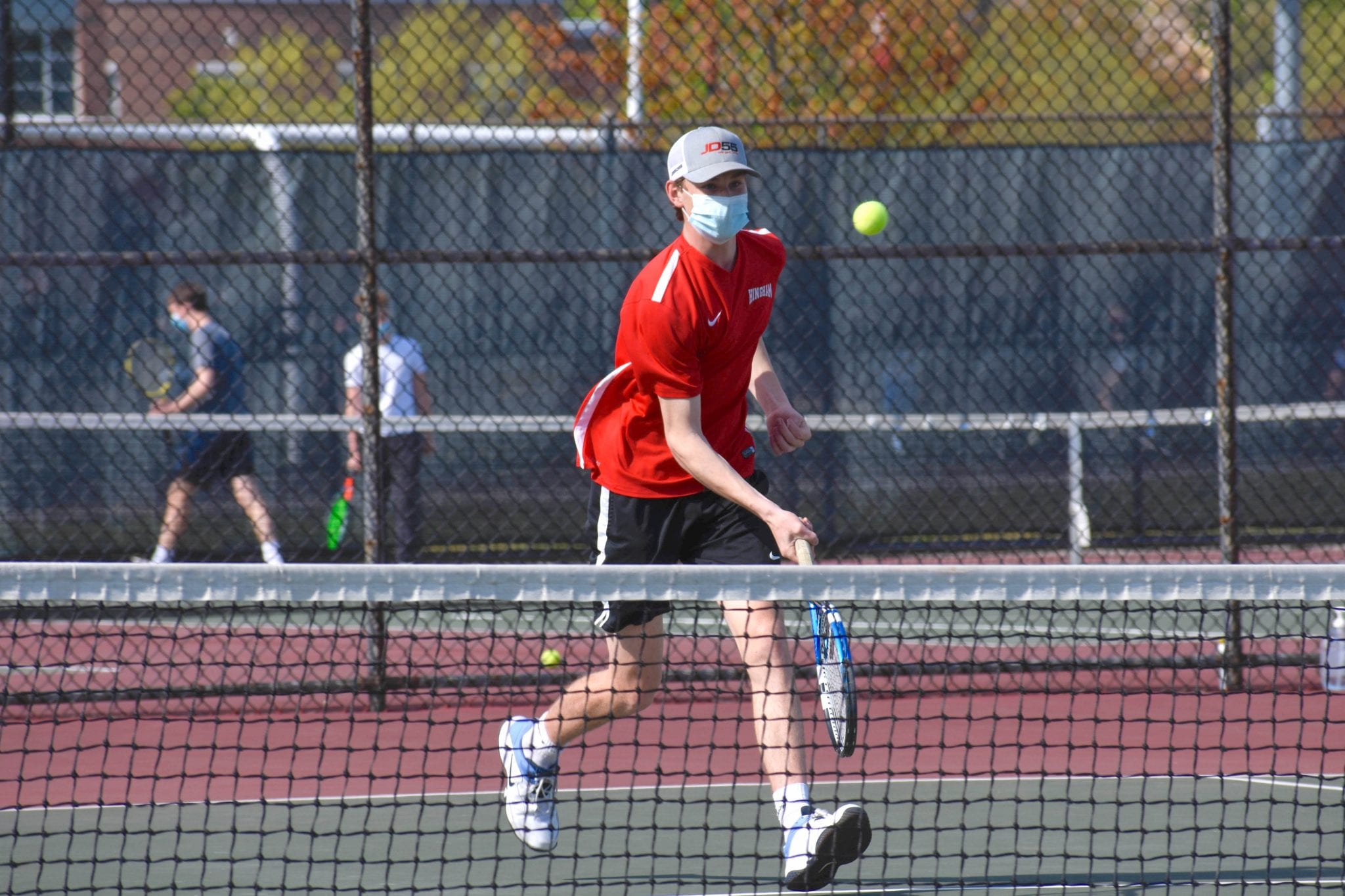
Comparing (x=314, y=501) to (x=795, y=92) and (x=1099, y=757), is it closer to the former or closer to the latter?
(x=795, y=92)

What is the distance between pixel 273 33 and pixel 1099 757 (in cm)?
3373

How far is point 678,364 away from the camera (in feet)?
11.2

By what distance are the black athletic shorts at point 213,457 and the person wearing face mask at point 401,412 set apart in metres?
0.50

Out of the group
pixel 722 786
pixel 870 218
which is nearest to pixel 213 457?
pixel 870 218

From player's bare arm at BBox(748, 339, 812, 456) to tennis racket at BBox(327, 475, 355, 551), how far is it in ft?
12.7

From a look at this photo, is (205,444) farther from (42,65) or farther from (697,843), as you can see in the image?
(697,843)

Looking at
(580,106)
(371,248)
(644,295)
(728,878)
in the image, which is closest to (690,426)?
(644,295)

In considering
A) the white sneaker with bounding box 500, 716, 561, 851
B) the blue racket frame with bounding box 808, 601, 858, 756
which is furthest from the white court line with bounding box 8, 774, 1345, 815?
the blue racket frame with bounding box 808, 601, 858, 756

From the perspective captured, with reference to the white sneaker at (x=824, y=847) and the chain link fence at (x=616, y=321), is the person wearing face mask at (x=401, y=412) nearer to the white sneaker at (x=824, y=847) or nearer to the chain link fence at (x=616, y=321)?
the chain link fence at (x=616, y=321)

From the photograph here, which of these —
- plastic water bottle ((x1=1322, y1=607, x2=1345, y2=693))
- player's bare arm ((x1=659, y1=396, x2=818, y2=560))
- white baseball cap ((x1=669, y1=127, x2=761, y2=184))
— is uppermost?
white baseball cap ((x1=669, y1=127, x2=761, y2=184))

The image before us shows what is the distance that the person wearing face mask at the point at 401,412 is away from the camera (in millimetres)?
7316

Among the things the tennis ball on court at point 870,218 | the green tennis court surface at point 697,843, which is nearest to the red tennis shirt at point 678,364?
the green tennis court surface at point 697,843

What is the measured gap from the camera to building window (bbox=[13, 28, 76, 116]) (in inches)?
269

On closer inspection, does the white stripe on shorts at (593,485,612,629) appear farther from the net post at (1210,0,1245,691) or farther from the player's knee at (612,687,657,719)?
the net post at (1210,0,1245,691)
